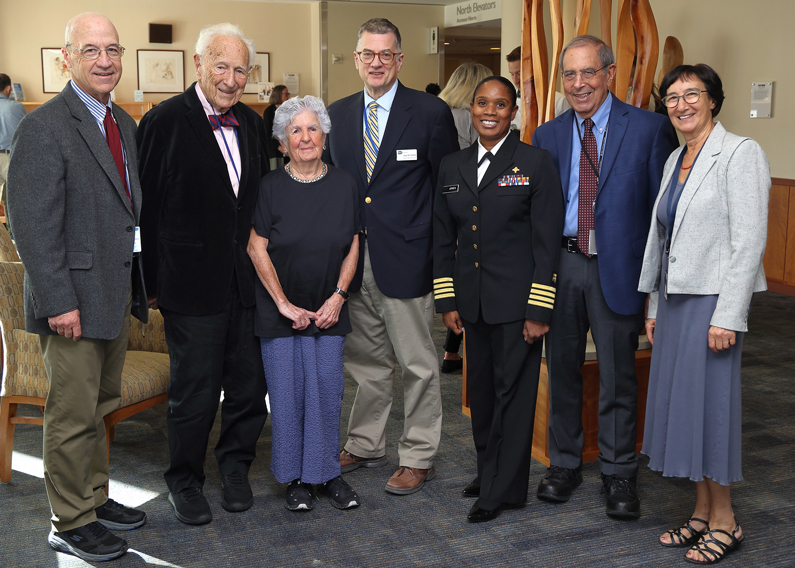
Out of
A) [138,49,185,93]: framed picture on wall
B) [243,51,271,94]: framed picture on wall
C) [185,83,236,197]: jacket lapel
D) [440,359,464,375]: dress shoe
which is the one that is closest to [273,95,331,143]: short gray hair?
[185,83,236,197]: jacket lapel

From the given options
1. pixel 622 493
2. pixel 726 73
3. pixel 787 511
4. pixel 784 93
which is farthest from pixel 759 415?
pixel 726 73

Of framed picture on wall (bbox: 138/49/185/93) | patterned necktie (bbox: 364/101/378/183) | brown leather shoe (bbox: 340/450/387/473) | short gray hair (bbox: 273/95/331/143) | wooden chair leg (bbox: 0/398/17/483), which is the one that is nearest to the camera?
short gray hair (bbox: 273/95/331/143)

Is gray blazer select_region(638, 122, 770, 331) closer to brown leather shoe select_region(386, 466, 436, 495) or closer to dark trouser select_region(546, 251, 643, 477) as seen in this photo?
dark trouser select_region(546, 251, 643, 477)

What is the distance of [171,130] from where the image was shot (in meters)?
2.69

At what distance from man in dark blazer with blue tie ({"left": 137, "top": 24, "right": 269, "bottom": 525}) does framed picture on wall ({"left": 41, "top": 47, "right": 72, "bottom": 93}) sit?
1128 centimetres

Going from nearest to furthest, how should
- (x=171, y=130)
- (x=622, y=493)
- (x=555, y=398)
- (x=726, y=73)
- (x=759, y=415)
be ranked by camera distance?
(x=171, y=130)
(x=622, y=493)
(x=555, y=398)
(x=759, y=415)
(x=726, y=73)

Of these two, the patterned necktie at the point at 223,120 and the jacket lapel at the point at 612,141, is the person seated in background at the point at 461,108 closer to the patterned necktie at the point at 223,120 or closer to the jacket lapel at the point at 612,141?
the jacket lapel at the point at 612,141

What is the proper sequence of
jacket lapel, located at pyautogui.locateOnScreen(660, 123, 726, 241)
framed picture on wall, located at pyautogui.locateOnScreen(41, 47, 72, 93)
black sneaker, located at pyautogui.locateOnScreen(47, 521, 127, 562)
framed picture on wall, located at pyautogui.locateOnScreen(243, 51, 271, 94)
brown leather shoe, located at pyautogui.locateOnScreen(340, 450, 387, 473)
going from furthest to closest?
framed picture on wall, located at pyautogui.locateOnScreen(243, 51, 271, 94) → framed picture on wall, located at pyautogui.locateOnScreen(41, 47, 72, 93) → brown leather shoe, located at pyautogui.locateOnScreen(340, 450, 387, 473) → black sneaker, located at pyautogui.locateOnScreen(47, 521, 127, 562) → jacket lapel, located at pyautogui.locateOnScreen(660, 123, 726, 241)

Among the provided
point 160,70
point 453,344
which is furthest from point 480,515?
point 160,70

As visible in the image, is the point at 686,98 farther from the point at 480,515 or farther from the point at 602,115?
the point at 480,515

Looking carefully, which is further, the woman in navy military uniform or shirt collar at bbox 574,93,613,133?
shirt collar at bbox 574,93,613,133

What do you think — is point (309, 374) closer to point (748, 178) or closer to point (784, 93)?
point (748, 178)

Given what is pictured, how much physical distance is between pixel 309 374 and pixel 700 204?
1.59 m

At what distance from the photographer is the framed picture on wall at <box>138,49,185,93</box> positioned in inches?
515
